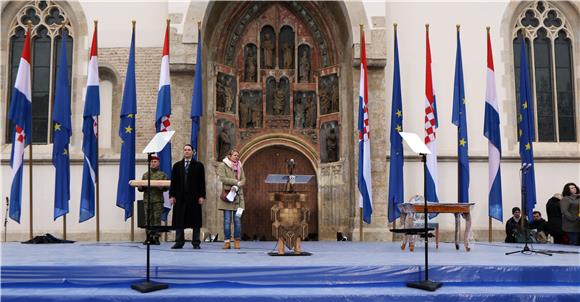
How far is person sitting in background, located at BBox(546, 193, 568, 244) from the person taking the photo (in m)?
12.8

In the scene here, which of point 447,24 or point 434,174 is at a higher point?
point 447,24

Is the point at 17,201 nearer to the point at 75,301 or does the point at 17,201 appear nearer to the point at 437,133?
the point at 75,301

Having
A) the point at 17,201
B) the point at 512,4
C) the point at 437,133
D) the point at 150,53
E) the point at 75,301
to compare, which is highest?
the point at 512,4

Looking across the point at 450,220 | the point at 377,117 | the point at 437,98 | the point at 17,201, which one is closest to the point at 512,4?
the point at 437,98

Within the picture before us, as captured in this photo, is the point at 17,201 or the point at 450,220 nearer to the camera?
the point at 17,201

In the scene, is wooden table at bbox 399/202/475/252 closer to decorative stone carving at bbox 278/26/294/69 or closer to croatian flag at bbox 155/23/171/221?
croatian flag at bbox 155/23/171/221

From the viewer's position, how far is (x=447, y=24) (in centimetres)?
1458

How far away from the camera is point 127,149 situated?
485 inches

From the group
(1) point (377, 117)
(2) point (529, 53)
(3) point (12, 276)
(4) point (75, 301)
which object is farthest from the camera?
(2) point (529, 53)

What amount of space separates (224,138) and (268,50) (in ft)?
8.76

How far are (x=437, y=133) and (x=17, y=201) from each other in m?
9.59

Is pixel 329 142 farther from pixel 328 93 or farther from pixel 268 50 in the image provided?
pixel 268 50

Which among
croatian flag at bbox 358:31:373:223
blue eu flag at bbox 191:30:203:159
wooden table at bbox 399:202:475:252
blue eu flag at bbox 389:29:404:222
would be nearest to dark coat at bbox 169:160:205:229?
blue eu flag at bbox 191:30:203:159

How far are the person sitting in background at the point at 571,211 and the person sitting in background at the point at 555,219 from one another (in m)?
0.52
